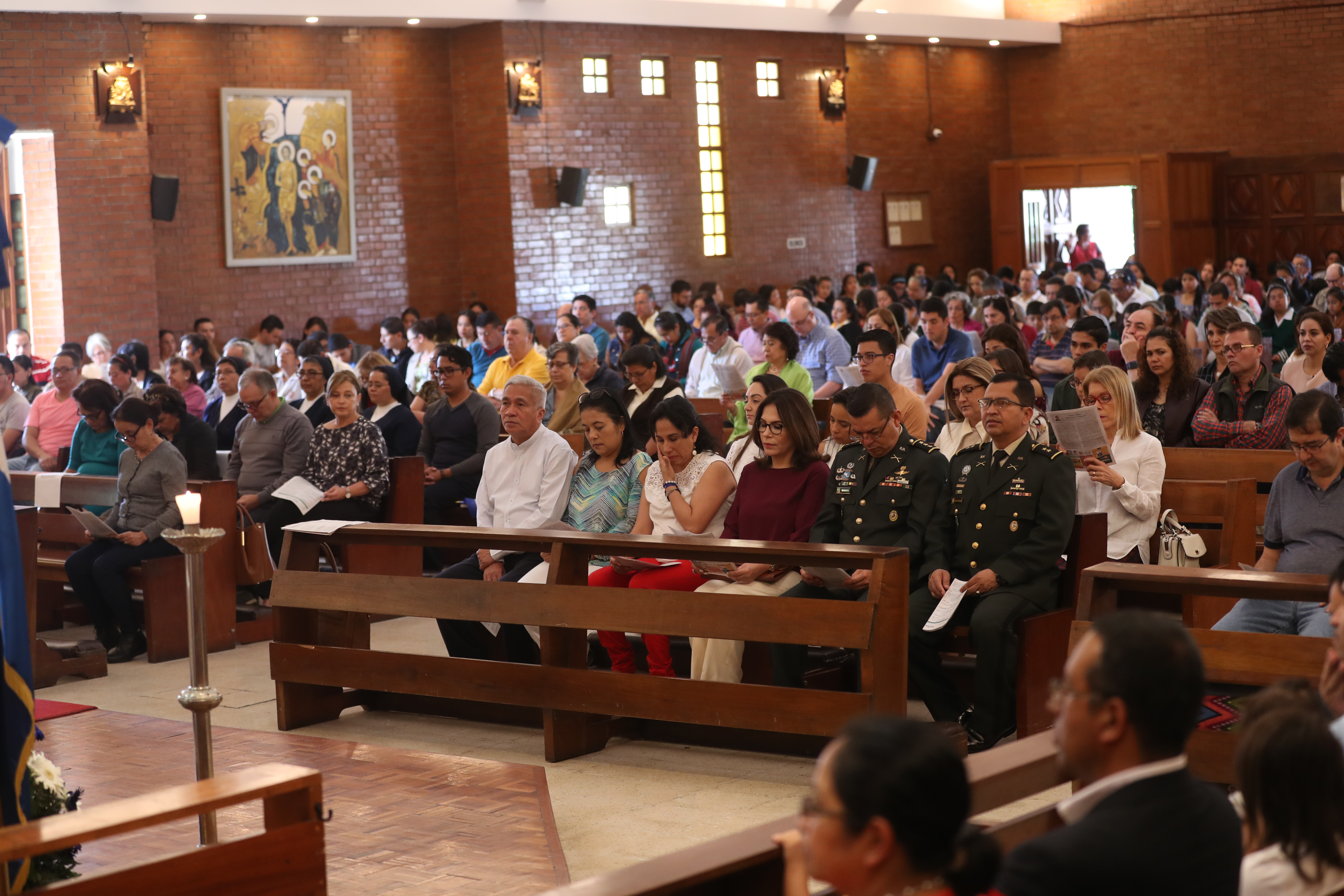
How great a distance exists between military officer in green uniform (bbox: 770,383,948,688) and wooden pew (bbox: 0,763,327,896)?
2.37 meters

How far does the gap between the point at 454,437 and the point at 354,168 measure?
7.25 metres

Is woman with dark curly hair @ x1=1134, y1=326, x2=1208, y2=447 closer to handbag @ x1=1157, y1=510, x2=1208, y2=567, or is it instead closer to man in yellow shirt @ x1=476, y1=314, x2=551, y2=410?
handbag @ x1=1157, y1=510, x2=1208, y2=567

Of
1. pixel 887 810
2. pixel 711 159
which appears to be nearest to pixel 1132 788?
pixel 887 810

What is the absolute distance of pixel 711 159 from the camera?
1712 centimetres

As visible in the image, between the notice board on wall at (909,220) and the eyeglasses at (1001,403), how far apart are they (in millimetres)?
14578

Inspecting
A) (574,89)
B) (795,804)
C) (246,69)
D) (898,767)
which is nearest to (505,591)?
(795,804)

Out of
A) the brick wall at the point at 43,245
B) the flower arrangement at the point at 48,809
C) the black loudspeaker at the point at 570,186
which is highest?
the black loudspeaker at the point at 570,186

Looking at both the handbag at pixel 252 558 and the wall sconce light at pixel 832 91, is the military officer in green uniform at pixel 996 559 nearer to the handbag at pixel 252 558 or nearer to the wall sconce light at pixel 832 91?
the handbag at pixel 252 558

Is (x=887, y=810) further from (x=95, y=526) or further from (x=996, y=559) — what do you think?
(x=95, y=526)

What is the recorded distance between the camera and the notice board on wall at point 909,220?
1944 centimetres

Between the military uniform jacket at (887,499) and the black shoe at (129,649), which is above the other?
the military uniform jacket at (887,499)

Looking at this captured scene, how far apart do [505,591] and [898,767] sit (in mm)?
3441

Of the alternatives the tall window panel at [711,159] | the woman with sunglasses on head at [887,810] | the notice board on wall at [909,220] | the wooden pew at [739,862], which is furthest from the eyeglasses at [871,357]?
the notice board on wall at [909,220]

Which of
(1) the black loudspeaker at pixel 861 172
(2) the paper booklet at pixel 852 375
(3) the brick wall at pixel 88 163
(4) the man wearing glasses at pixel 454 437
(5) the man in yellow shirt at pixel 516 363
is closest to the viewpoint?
(4) the man wearing glasses at pixel 454 437
